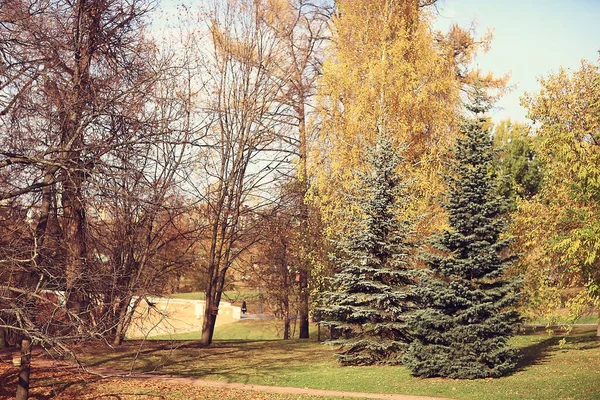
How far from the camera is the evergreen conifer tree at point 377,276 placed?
19078 millimetres

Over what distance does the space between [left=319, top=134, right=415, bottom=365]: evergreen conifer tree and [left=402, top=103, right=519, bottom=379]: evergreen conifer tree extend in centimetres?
156

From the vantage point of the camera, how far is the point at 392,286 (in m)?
19.7

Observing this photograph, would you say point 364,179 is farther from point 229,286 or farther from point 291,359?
point 229,286

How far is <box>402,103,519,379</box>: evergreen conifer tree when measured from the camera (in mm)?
16359

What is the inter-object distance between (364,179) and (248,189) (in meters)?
6.14

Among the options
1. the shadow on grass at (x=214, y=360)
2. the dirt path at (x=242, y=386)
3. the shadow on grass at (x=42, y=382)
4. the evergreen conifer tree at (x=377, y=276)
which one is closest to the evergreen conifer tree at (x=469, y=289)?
the evergreen conifer tree at (x=377, y=276)

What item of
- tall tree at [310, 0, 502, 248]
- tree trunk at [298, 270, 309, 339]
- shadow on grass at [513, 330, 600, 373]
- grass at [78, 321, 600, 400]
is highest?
tall tree at [310, 0, 502, 248]

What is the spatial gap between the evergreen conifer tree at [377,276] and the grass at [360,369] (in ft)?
2.71

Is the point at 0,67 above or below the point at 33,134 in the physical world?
above

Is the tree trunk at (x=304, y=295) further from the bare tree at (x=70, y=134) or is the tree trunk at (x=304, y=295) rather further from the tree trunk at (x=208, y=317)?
the bare tree at (x=70, y=134)

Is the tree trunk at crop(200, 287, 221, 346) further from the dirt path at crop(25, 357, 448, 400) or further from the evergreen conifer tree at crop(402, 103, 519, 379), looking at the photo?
the evergreen conifer tree at crop(402, 103, 519, 379)

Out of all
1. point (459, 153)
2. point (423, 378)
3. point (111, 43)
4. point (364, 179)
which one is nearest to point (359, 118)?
point (364, 179)

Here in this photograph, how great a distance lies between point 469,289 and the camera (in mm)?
17047

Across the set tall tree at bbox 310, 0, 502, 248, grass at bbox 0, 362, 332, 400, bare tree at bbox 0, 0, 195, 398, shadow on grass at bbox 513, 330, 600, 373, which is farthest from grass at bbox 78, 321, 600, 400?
bare tree at bbox 0, 0, 195, 398
